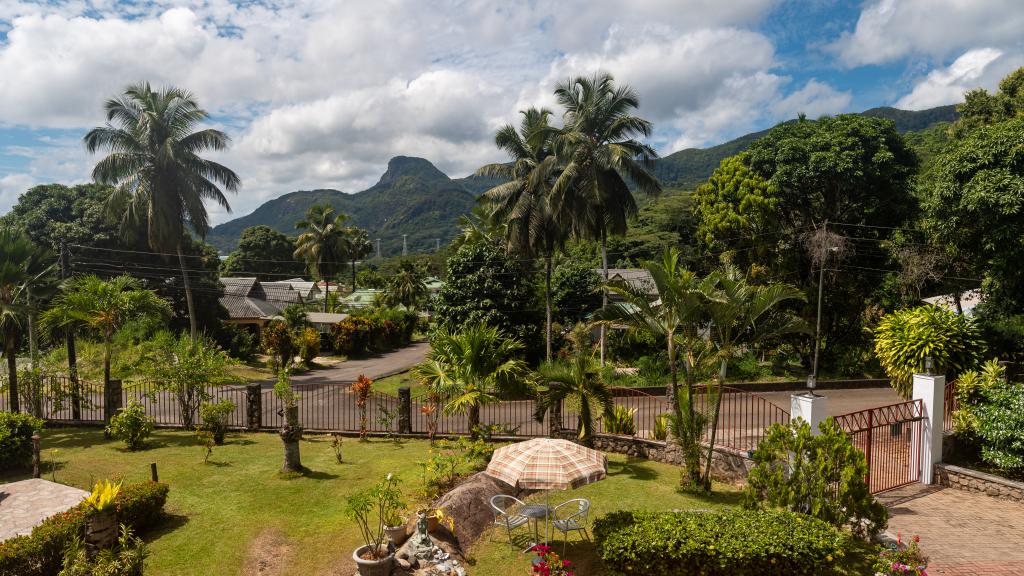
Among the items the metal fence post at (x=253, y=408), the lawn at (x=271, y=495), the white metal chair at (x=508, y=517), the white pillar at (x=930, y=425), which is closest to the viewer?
the lawn at (x=271, y=495)

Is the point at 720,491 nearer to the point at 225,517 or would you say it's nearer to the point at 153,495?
the point at 225,517

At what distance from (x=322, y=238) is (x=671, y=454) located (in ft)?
149

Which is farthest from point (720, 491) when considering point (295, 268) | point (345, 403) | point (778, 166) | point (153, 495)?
point (295, 268)

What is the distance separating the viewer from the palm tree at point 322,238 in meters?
52.8

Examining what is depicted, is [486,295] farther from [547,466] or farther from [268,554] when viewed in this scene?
[268,554]

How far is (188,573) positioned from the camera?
8.44 meters

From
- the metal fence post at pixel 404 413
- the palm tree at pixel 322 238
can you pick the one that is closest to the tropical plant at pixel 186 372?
the metal fence post at pixel 404 413

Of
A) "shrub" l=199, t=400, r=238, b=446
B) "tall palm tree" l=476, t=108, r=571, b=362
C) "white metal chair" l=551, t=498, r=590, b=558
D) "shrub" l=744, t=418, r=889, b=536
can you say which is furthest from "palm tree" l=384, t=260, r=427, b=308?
"shrub" l=744, t=418, r=889, b=536

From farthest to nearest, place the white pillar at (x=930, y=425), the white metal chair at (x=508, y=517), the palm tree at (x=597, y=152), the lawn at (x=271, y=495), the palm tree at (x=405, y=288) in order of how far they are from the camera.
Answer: the palm tree at (x=405, y=288)
the palm tree at (x=597, y=152)
the white pillar at (x=930, y=425)
the white metal chair at (x=508, y=517)
the lawn at (x=271, y=495)

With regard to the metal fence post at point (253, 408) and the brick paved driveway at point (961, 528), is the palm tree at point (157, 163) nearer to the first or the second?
the metal fence post at point (253, 408)

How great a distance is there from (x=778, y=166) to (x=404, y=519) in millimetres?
24626

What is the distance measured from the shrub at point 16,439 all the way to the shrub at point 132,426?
1.55 m

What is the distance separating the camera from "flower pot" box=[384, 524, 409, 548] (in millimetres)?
9211

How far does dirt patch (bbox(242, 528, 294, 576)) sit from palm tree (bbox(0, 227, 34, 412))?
11.5 meters
